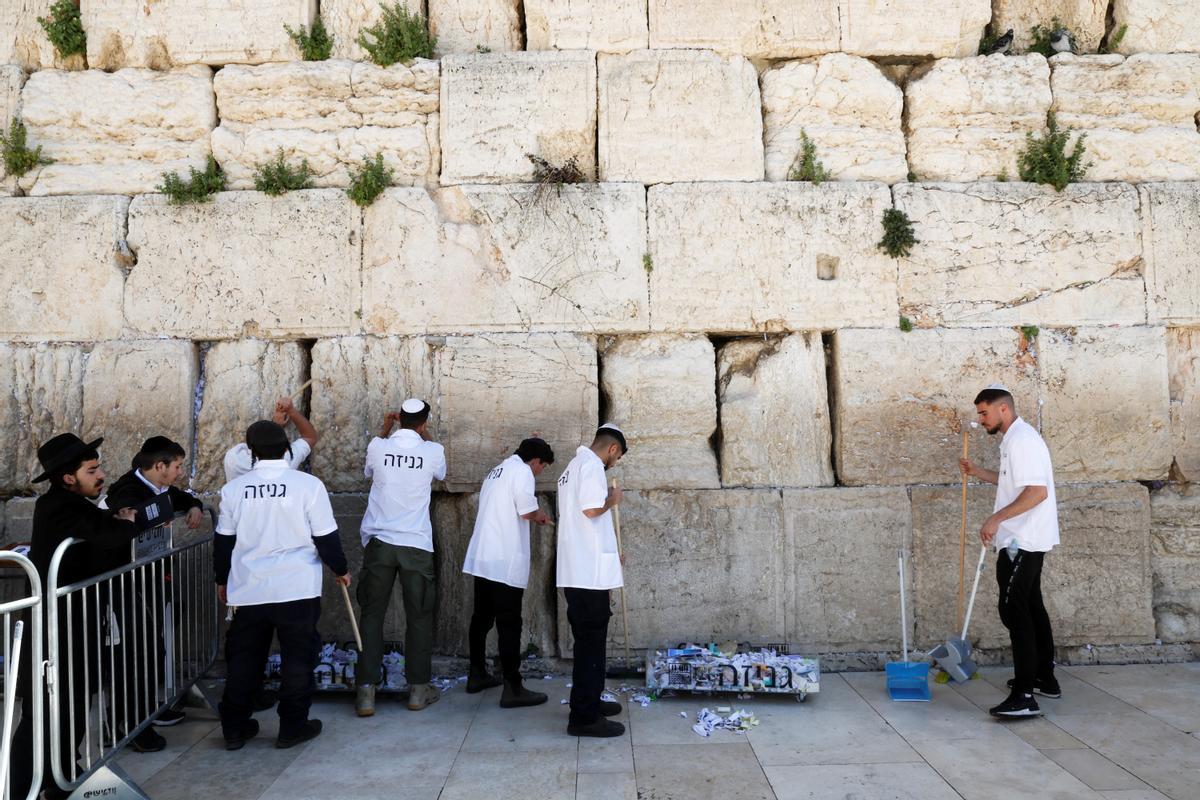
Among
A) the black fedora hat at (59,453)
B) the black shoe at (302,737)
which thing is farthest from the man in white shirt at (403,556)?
the black fedora hat at (59,453)

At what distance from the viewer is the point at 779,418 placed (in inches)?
225

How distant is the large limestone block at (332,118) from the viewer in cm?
588

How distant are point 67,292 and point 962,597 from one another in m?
6.40

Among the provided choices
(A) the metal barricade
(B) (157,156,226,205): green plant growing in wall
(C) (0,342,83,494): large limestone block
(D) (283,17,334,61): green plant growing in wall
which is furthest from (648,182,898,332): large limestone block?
(C) (0,342,83,494): large limestone block

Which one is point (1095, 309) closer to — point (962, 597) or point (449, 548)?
point (962, 597)

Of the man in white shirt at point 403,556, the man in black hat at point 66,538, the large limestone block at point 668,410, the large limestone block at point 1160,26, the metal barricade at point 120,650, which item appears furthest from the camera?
the large limestone block at point 1160,26

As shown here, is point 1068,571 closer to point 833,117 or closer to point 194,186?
point 833,117

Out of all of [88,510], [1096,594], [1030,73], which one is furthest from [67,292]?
[1096,594]

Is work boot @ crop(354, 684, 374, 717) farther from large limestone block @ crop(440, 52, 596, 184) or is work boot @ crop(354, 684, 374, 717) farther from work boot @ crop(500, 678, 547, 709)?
large limestone block @ crop(440, 52, 596, 184)

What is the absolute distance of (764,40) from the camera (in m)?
5.94

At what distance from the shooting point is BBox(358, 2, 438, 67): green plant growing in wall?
19.1ft

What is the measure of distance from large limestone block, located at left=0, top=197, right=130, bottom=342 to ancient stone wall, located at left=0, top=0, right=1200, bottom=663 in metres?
0.02

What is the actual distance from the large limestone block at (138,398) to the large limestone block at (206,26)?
2.13 meters

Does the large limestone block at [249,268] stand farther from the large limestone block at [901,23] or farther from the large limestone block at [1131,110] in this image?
the large limestone block at [1131,110]
